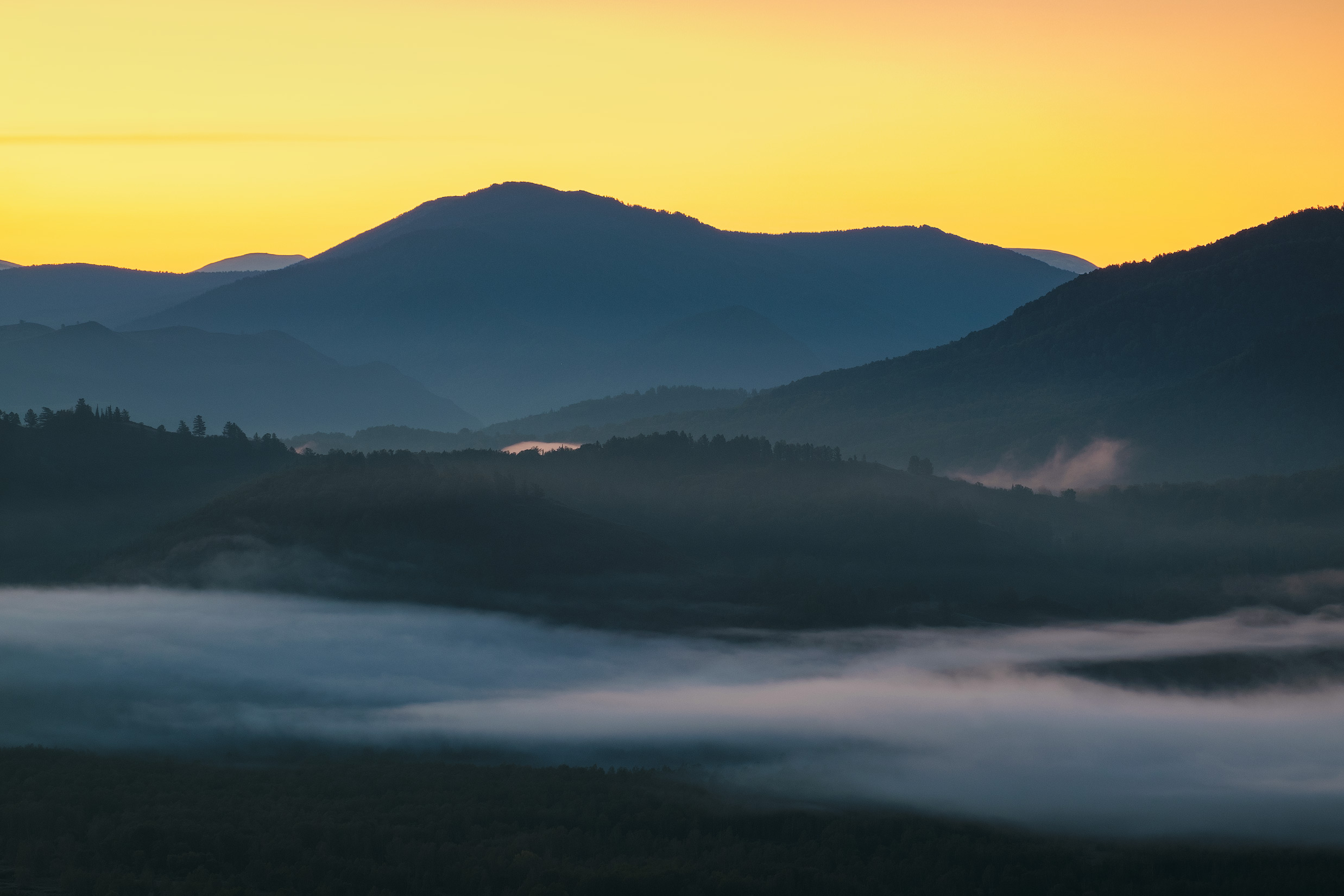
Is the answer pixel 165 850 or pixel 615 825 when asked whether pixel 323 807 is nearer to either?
pixel 165 850

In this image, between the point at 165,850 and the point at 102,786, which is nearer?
the point at 165,850

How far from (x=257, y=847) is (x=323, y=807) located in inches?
615

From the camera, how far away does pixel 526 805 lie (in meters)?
200

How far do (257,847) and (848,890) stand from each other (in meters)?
64.5

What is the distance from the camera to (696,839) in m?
198

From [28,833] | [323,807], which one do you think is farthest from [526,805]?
[28,833]

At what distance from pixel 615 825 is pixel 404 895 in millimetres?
31023

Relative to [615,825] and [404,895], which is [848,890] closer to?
[615,825]

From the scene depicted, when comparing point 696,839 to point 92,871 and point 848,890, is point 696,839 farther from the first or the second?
point 92,871

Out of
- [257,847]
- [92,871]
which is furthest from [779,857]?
[92,871]

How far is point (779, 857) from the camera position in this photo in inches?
7869

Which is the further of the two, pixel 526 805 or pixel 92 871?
pixel 526 805

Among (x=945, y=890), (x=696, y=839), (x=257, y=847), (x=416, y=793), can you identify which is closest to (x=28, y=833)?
(x=257, y=847)

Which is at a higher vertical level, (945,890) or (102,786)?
(102,786)
